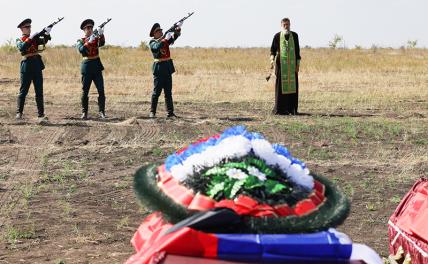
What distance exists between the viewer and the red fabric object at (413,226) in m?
4.57

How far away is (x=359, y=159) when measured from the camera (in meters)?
10.8

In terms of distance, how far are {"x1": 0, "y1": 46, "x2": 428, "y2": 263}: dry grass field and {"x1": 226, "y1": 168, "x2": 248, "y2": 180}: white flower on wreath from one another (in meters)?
3.65

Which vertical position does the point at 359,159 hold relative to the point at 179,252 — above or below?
below

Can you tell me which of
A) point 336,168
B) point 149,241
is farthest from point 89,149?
point 149,241

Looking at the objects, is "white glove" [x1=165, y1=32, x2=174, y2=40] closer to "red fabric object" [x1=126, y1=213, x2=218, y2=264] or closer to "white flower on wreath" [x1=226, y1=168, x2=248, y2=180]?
"white flower on wreath" [x1=226, y1=168, x2=248, y2=180]

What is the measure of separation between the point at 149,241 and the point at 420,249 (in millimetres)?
2184

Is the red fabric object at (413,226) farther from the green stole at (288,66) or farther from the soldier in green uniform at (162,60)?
the green stole at (288,66)

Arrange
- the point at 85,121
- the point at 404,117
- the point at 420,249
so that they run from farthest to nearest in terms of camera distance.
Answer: the point at 404,117 → the point at 85,121 → the point at 420,249

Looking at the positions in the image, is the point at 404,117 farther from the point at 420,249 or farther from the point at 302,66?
the point at 302,66

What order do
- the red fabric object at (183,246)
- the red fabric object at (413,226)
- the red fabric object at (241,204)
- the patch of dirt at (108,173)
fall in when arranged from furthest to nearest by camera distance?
1. the patch of dirt at (108,173)
2. the red fabric object at (413,226)
3. the red fabric object at (241,204)
4. the red fabric object at (183,246)

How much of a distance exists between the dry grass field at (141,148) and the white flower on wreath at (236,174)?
3.65 metres

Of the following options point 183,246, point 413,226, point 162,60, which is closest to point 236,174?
point 183,246

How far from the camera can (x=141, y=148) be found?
11.5m

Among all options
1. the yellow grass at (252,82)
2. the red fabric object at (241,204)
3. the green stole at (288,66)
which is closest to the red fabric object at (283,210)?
the red fabric object at (241,204)
